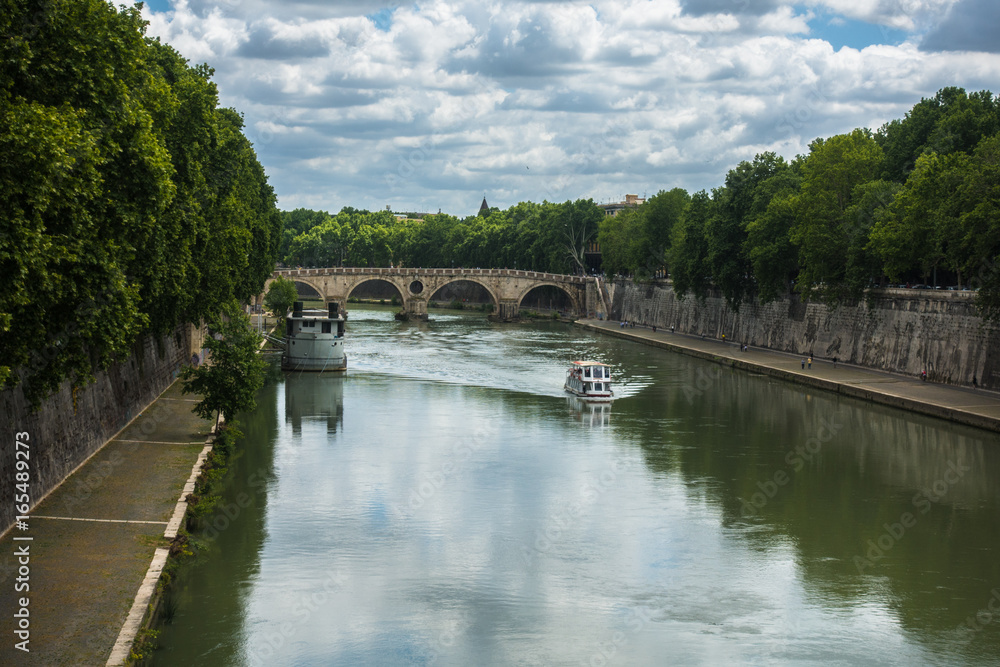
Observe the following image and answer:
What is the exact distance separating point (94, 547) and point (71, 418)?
246 inches

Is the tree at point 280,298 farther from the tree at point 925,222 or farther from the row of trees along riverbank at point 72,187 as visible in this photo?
the row of trees along riverbank at point 72,187

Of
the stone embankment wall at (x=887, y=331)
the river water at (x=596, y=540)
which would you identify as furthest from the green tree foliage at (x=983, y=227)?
the river water at (x=596, y=540)

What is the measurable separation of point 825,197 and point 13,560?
42.8m

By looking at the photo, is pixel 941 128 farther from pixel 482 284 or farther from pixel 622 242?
pixel 482 284

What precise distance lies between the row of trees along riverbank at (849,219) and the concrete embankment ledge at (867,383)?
3274mm

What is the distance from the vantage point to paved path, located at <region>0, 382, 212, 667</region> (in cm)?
1291

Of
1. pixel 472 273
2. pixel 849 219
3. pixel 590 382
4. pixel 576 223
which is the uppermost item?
pixel 576 223

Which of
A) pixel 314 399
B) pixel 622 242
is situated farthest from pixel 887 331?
pixel 622 242

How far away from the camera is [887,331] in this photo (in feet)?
148

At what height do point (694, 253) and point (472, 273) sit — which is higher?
point (694, 253)

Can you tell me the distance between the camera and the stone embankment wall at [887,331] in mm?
38500

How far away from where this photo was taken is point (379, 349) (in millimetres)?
61625

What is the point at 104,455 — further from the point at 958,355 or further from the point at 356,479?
the point at 958,355

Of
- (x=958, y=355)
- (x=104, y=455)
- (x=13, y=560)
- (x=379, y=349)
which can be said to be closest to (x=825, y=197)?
(x=958, y=355)
